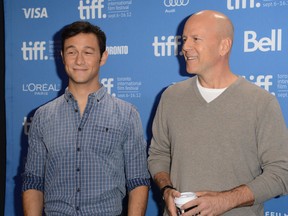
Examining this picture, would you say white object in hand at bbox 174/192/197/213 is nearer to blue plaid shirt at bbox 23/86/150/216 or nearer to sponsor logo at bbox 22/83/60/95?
blue plaid shirt at bbox 23/86/150/216

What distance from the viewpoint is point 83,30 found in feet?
6.50

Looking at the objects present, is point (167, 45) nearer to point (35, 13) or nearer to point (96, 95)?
point (96, 95)

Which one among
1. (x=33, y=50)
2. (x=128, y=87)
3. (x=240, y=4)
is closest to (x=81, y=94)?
(x=128, y=87)

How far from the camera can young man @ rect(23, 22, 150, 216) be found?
1907 millimetres

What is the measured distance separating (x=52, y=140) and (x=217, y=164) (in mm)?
785

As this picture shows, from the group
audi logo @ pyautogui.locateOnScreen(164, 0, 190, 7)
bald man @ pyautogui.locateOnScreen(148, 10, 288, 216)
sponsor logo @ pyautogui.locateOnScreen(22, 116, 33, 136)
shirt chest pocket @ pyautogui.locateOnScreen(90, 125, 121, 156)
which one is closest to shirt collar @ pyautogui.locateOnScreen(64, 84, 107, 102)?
shirt chest pocket @ pyautogui.locateOnScreen(90, 125, 121, 156)

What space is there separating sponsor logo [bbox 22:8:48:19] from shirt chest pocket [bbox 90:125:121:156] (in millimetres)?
1477

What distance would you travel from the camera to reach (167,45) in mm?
2730

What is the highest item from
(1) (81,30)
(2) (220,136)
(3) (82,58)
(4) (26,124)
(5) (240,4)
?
(5) (240,4)

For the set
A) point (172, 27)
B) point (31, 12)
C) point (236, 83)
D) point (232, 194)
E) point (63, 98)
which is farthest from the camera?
point (31, 12)

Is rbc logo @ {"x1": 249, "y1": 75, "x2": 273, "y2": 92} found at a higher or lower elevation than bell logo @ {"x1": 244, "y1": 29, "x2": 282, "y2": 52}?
lower

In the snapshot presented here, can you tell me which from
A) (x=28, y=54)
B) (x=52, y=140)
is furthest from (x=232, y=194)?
(x=28, y=54)

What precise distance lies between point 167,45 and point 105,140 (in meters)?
1.03

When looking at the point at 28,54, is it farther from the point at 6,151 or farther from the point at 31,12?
the point at 6,151
